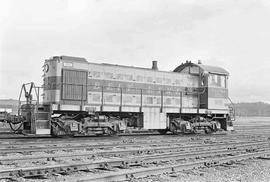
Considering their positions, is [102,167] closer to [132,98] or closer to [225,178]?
[225,178]

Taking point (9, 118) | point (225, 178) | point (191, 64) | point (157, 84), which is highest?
point (191, 64)

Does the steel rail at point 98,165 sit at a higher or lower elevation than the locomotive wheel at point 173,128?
lower

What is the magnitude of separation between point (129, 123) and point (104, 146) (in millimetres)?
5334

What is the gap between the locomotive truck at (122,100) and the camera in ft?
45.8

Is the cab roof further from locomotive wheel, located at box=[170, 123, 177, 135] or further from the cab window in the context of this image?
locomotive wheel, located at box=[170, 123, 177, 135]

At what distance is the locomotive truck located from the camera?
14.0 meters

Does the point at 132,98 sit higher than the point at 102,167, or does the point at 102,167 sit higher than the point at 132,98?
the point at 132,98

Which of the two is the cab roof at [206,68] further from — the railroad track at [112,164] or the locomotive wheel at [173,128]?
the railroad track at [112,164]

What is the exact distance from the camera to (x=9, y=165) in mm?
7176

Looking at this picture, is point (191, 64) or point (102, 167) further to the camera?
point (191, 64)

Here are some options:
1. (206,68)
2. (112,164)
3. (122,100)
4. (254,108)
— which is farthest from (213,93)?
(254,108)

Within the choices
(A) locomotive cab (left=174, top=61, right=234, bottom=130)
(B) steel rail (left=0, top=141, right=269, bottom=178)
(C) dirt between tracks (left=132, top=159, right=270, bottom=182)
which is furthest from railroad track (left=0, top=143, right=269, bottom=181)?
(A) locomotive cab (left=174, top=61, right=234, bottom=130)

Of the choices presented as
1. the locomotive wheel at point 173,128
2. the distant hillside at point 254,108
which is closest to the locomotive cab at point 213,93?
the locomotive wheel at point 173,128

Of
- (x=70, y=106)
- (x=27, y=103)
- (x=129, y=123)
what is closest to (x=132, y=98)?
(x=129, y=123)
